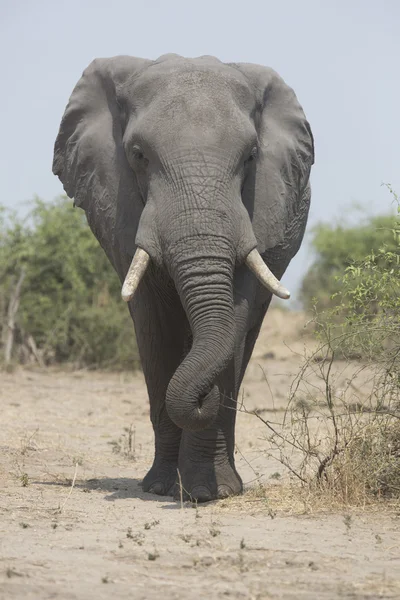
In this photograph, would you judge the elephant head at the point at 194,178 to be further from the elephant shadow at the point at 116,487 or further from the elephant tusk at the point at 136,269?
the elephant shadow at the point at 116,487

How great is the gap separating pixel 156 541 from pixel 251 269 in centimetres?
202

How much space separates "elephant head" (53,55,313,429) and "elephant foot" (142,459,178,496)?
1.24m

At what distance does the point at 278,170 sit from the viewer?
7656mm

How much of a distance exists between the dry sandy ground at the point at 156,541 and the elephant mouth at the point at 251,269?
54 centimetres

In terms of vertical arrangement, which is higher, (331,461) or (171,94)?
(171,94)

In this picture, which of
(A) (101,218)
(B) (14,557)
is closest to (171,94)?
(A) (101,218)

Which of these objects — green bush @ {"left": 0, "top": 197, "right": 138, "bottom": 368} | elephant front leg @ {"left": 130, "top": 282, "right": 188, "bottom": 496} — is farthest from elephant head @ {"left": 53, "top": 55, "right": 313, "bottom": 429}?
green bush @ {"left": 0, "top": 197, "right": 138, "bottom": 368}

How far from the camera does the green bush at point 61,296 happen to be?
17469mm

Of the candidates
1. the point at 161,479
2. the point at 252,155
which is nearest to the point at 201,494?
the point at 161,479

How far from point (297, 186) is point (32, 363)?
398 inches

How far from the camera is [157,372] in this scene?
25.4ft

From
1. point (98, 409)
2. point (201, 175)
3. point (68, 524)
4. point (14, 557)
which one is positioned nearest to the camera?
point (14, 557)

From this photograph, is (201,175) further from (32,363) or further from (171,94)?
(32,363)

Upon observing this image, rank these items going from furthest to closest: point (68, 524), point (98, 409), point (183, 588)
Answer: point (98, 409)
point (68, 524)
point (183, 588)
